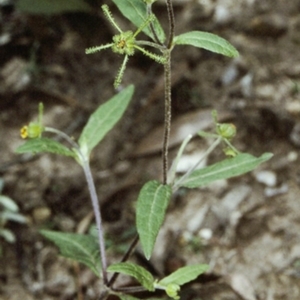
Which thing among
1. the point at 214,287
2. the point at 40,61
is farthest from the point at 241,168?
the point at 40,61

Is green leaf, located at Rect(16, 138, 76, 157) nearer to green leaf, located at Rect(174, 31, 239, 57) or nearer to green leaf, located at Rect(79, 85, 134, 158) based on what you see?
green leaf, located at Rect(79, 85, 134, 158)

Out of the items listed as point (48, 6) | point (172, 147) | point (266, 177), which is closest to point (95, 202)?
point (172, 147)

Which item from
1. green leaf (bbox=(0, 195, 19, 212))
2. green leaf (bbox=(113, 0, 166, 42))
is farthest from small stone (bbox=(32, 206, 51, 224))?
green leaf (bbox=(113, 0, 166, 42))

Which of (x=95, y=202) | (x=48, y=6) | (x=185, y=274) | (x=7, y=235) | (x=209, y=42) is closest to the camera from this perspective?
(x=209, y=42)

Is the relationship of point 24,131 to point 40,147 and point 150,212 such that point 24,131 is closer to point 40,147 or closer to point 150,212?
point 40,147

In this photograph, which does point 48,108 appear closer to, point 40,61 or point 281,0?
point 40,61

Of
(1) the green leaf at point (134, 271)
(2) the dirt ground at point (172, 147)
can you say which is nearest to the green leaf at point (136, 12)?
(1) the green leaf at point (134, 271)

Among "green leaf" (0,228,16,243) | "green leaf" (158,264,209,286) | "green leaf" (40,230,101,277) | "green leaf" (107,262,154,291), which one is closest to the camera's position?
"green leaf" (107,262,154,291)

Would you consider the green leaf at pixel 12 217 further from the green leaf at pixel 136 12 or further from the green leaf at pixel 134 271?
the green leaf at pixel 136 12
